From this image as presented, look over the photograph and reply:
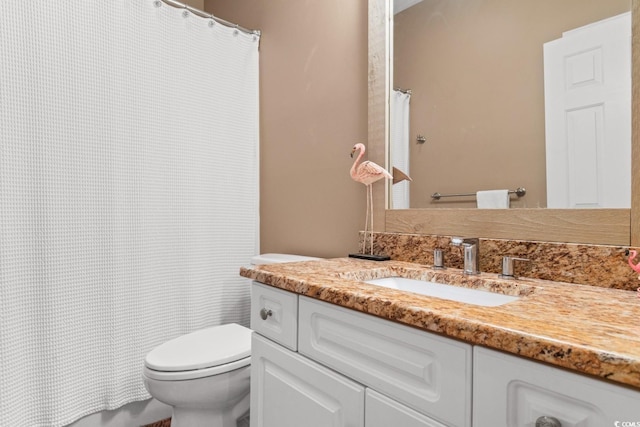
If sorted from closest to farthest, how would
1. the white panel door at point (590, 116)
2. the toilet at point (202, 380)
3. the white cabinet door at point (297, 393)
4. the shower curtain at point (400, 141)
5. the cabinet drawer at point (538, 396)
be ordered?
the cabinet drawer at point (538, 396)
the white cabinet door at point (297, 393)
the white panel door at point (590, 116)
the toilet at point (202, 380)
the shower curtain at point (400, 141)

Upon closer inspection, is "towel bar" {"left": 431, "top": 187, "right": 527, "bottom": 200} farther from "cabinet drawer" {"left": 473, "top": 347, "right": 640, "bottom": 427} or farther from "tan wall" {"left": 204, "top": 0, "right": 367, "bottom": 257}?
"cabinet drawer" {"left": 473, "top": 347, "right": 640, "bottom": 427}

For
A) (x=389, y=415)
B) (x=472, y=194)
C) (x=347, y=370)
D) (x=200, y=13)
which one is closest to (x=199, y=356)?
(x=347, y=370)

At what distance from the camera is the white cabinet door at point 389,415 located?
661 millimetres

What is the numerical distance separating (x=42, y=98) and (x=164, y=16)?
27.0 inches

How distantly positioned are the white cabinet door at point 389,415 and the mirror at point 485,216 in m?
0.63

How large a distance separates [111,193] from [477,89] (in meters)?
1.52

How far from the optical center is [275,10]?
204 cm

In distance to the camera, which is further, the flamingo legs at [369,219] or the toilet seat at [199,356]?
the flamingo legs at [369,219]

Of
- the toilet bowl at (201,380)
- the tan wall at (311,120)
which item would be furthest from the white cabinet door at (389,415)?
the tan wall at (311,120)

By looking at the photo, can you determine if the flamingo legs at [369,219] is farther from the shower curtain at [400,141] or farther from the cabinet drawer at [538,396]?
the cabinet drawer at [538,396]

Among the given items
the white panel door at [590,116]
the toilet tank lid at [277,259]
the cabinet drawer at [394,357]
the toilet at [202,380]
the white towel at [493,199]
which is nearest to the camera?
the cabinet drawer at [394,357]

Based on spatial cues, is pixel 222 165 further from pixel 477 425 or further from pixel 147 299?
pixel 477 425

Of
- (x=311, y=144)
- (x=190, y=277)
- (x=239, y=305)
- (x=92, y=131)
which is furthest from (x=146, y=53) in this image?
(x=239, y=305)

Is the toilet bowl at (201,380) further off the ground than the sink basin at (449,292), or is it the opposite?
the sink basin at (449,292)
